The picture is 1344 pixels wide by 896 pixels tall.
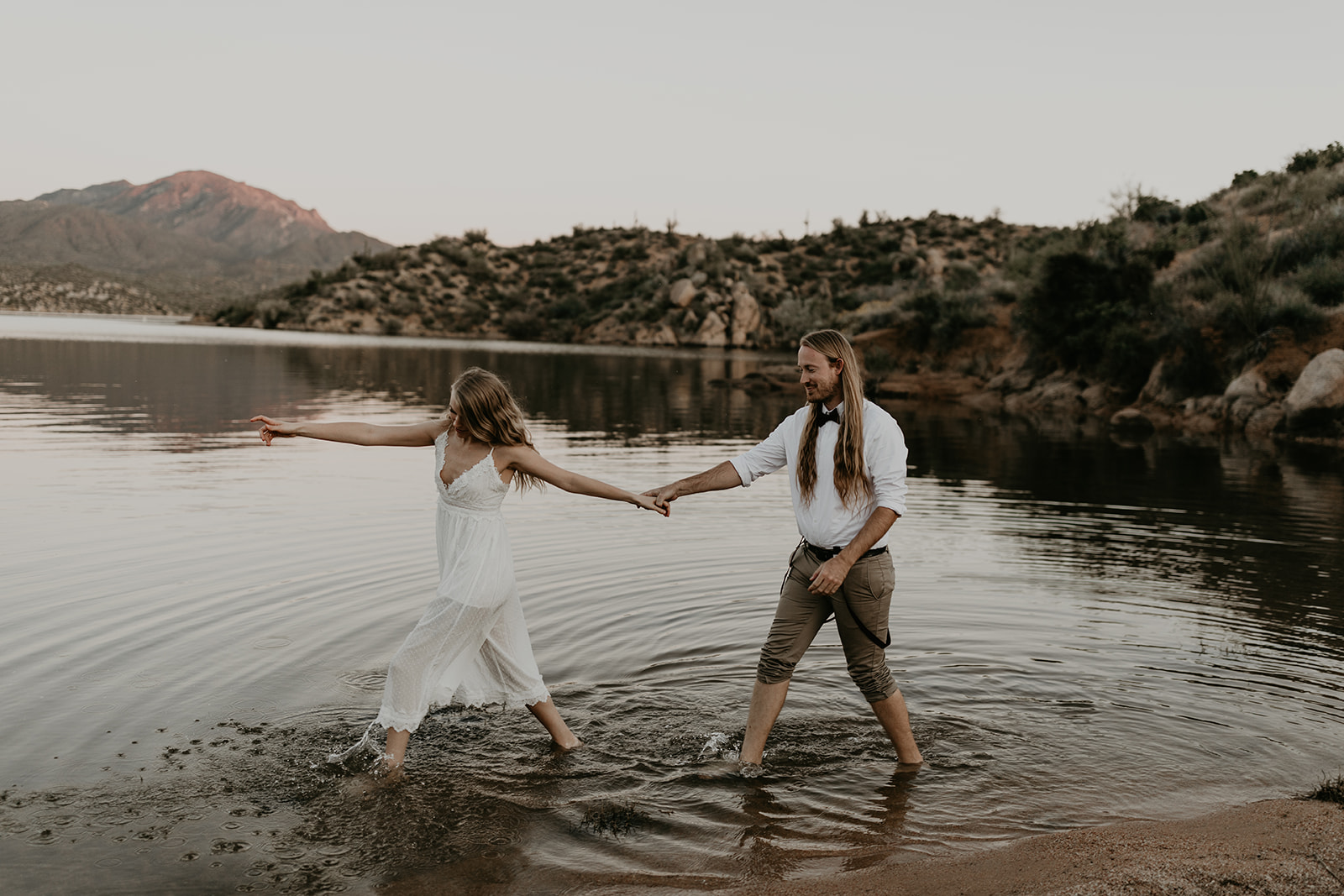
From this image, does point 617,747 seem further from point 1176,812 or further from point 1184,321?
point 1184,321

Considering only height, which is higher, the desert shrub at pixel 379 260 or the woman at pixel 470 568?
the desert shrub at pixel 379 260

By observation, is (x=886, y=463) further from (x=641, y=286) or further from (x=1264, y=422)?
(x=641, y=286)

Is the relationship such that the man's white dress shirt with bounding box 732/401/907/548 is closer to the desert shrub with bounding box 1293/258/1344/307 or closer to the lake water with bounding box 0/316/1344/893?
the lake water with bounding box 0/316/1344/893

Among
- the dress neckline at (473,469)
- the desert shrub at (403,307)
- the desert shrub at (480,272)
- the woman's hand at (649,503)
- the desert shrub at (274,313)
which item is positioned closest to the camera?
the dress neckline at (473,469)

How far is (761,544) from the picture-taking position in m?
10.8

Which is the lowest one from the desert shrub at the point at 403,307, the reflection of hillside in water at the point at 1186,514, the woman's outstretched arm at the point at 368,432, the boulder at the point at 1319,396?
the reflection of hillside in water at the point at 1186,514

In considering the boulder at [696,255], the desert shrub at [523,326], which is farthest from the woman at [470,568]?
the desert shrub at [523,326]

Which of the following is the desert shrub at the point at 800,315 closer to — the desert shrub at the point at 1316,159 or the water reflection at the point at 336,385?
the water reflection at the point at 336,385

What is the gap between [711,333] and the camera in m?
74.6

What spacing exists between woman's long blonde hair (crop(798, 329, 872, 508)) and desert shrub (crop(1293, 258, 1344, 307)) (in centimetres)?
2445

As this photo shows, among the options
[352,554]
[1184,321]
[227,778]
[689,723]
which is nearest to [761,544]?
[352,554]

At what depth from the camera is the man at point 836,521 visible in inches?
186

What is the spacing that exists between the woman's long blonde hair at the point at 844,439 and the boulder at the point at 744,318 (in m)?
70.3

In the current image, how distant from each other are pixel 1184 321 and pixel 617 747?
2520 centimetres
